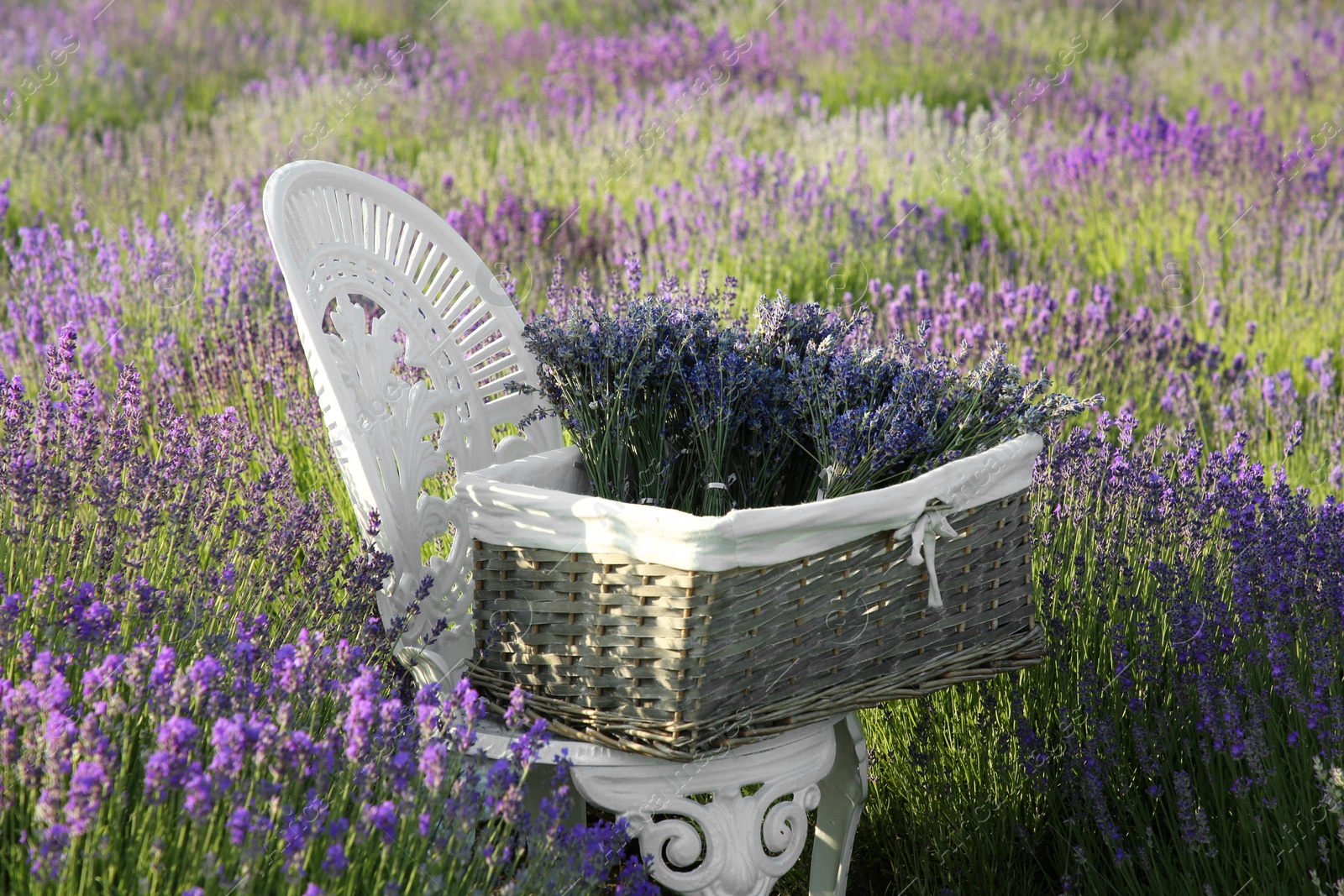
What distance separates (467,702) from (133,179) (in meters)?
4.61

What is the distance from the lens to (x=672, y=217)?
4.21m

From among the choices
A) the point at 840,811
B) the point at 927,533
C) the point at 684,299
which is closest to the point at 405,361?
the point at 684,299

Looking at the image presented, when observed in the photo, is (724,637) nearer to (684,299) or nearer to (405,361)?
(405,361)

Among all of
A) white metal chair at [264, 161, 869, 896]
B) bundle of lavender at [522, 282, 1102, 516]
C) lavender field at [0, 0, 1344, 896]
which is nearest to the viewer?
lavender field at [0, 0, 1344, 896]

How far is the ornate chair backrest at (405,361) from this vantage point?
1.56 m

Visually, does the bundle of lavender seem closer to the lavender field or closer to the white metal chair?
the white metal chair

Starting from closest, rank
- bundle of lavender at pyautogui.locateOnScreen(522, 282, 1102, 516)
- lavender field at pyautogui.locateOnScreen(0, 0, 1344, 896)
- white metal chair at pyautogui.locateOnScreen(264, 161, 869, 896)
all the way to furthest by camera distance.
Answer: lavender field at pyautogui.locateOnScreen(0, 0, 1344, 896)
white metal chair at pyautogui.locateOnScreen(264, 161, 869, 896)
bundle of lavender at pyautogui.locateOnScreen(522, 282, 1102, 516)

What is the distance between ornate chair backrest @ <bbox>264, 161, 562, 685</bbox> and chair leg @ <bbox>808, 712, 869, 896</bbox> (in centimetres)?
59

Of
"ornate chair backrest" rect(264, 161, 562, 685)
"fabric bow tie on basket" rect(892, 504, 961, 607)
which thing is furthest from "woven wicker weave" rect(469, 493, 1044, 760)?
"ornate chair backrest" rect(264, 161, 562, 685)

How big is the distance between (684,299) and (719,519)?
89 cm

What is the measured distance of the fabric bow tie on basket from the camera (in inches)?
58.9

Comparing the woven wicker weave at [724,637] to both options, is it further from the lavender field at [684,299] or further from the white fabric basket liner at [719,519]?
the lavender field at [684,299]

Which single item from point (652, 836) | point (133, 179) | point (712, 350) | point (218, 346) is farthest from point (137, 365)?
point (133, 179)

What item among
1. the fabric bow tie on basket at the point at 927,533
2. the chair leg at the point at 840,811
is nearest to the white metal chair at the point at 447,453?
the chair leg at the point at 840,811
